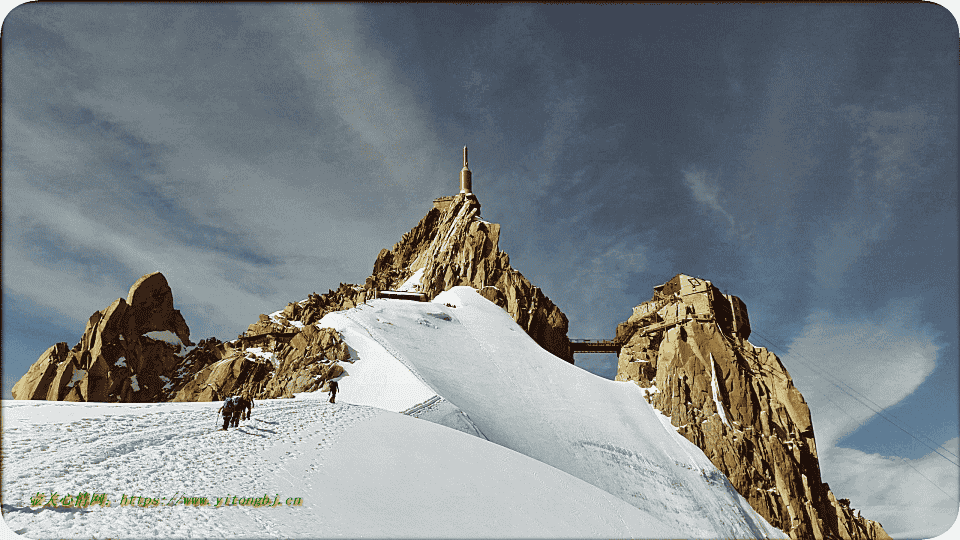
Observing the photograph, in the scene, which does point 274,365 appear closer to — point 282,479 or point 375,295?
point 375,295

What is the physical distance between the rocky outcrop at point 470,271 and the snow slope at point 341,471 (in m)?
37.0

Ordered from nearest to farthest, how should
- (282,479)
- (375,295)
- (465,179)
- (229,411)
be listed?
(282,479) < (229,411) < (375,295) < (465,179)

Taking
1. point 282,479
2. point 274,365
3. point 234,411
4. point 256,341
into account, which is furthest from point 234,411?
point 256,341

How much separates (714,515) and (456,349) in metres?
26.0

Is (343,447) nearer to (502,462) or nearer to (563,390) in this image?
(502,462)

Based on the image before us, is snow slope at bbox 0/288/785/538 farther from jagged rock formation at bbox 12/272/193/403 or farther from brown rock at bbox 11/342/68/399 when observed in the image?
brown rock at bbox 11/342/68/399

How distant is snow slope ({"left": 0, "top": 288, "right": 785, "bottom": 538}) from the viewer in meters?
12.9

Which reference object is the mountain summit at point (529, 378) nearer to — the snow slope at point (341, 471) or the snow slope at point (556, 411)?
the snow slope at point (556, 411)

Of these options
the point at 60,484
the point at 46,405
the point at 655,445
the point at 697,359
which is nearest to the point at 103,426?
the point at 46,405

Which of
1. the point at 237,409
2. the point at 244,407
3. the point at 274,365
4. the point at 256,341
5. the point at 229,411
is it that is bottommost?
the point at 229,411

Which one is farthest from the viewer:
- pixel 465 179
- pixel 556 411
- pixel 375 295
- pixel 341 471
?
pixel 465 179

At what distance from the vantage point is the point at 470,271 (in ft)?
267

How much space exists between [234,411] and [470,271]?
202 ft

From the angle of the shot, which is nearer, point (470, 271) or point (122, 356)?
point (122, 356)
